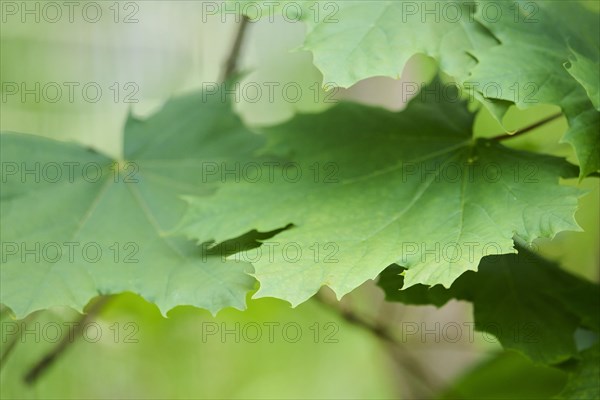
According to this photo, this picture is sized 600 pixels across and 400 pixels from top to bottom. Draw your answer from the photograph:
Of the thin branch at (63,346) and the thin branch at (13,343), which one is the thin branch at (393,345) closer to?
the thin branch at (63,346)

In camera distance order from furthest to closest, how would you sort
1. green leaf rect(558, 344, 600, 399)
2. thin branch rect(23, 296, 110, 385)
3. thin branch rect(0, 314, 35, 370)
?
thin branch rect(23, 296, 110, 385) → thin branch rect(0, 314, 35, 370) → green leaf rect(558, 344, 600, 399)

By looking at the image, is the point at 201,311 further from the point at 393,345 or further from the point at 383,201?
the point at 383,201

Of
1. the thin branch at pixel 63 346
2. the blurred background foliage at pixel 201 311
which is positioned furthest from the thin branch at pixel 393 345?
the thin branch at pixel 63 346

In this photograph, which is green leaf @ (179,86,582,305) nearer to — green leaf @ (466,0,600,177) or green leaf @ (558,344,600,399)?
green leaf @ (466,0,600,177)

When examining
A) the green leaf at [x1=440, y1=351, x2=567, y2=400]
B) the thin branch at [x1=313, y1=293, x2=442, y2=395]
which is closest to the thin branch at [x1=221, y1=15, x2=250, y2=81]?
the thin branch at [x1=313, y1=293, x2=442, y2=395]

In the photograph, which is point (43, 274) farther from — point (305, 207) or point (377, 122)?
point (377, 122)

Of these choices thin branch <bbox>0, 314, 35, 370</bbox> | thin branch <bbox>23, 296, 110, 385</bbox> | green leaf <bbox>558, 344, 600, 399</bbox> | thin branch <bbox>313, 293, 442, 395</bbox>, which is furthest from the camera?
thin branch <bbox>313, 293, 442, 395</bbox>

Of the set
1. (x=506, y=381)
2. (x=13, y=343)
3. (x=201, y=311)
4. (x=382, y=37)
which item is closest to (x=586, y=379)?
(x=382, y=37)

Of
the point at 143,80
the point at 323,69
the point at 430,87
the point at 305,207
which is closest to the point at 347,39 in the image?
the point at 323,69
